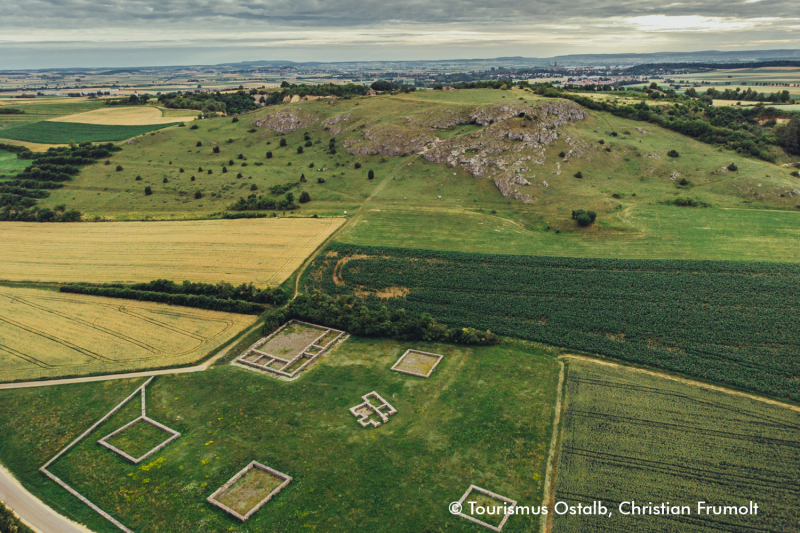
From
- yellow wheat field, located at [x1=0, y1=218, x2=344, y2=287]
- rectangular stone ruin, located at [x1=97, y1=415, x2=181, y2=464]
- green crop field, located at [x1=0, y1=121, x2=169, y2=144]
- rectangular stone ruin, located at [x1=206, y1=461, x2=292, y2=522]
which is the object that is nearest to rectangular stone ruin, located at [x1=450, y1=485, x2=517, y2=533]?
rectangular stone ruin, located at [x1=206, y1=461, x2=292, y2=522]

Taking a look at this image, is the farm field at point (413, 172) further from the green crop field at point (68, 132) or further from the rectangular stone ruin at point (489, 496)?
the rectangular stone ruin at point (489, 496)

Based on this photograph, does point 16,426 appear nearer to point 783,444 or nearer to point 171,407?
point 171,407

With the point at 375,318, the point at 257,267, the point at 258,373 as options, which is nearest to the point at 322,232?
the point at 257,267

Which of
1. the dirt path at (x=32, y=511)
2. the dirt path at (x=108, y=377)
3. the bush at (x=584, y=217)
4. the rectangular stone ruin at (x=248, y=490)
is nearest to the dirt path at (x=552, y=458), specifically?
the rectangular stone ruin at (x=248, y=490)

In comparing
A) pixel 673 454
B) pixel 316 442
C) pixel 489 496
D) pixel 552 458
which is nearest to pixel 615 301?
pixel 673 454


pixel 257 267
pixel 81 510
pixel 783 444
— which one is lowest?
pixel 81 510

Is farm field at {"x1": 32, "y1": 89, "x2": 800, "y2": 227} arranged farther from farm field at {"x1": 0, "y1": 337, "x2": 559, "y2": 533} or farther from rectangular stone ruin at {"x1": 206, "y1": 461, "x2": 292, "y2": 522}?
rectangular stone ruin at {"x1": 206, "y1": 461, "x2": 292, "y2": 522}

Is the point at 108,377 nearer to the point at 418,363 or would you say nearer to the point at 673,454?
the point at 418,363
